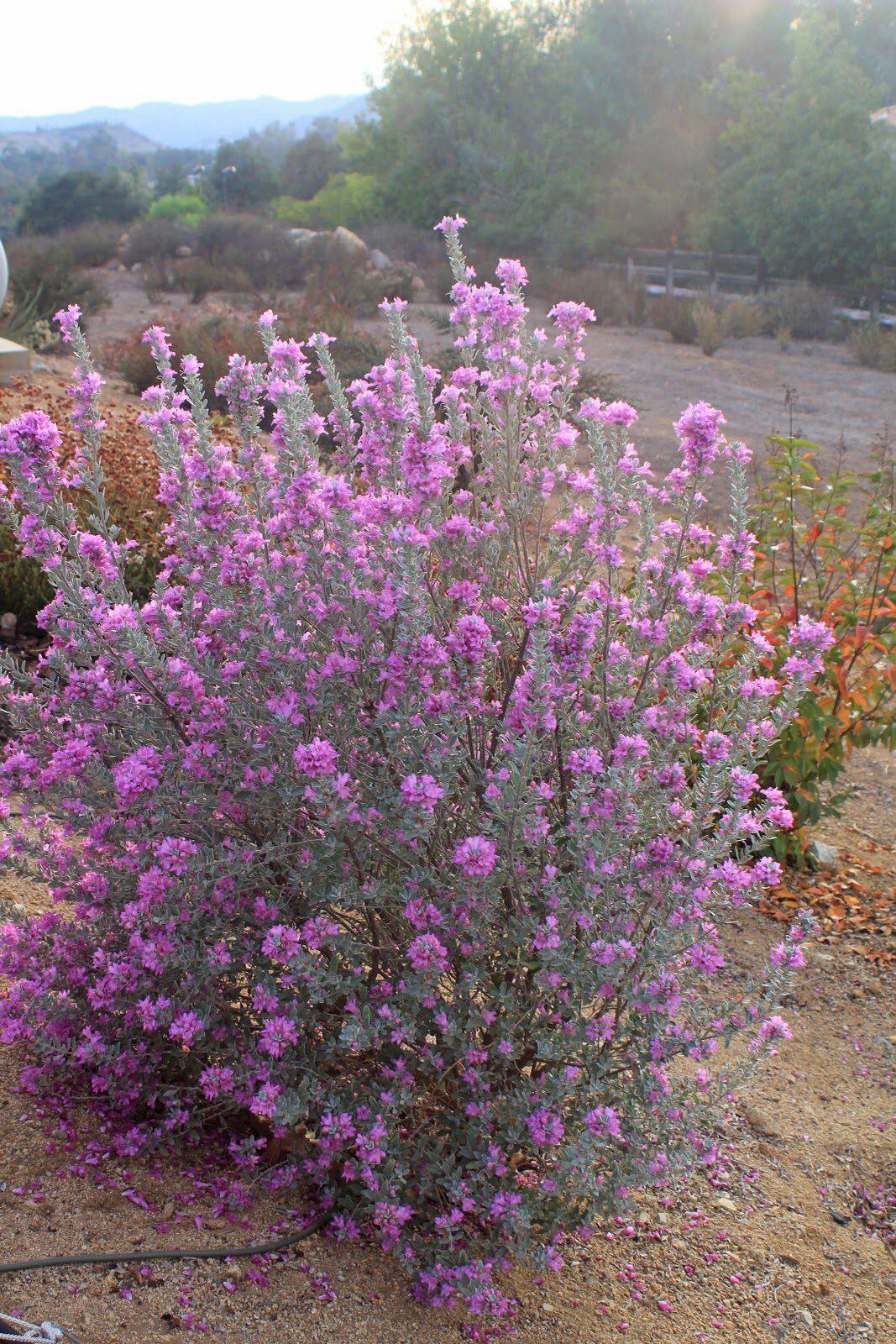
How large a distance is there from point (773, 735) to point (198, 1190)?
62.9 inches

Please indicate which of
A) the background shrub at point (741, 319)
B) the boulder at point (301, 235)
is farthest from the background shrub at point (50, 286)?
the background shrub at point (741, 319)

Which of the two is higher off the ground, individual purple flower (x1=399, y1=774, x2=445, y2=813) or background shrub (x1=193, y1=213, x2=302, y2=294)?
individual purple flower (x1=399, y1=774, x2=445, y2=813)

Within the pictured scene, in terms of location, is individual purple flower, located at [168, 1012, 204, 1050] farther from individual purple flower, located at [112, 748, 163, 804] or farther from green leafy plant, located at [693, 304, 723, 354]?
green leafy plant, located at [693, 304, 723, 354]

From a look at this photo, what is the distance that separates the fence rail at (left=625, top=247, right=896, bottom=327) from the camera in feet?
71.1

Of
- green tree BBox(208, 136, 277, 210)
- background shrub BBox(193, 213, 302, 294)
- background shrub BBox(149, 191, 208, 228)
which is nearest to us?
background shrub BBox(193, 213, 302, 294)

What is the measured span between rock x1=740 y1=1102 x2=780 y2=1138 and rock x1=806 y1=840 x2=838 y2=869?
5.59ft

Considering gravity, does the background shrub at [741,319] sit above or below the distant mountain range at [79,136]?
below

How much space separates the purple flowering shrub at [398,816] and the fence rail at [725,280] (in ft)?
67.9

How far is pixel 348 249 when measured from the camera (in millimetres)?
24141

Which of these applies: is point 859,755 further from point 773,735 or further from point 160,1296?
point 160,1296

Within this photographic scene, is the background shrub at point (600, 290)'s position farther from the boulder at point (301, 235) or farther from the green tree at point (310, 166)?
the green tree at point (310, 166)

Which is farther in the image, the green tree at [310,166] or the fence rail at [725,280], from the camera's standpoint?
the green tree at [310,166]

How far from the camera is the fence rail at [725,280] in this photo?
21.7 m

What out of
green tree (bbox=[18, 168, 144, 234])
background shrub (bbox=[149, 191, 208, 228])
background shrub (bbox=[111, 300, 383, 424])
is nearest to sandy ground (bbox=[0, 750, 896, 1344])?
background shrub (bbox=[111, 300, 383, 424])
